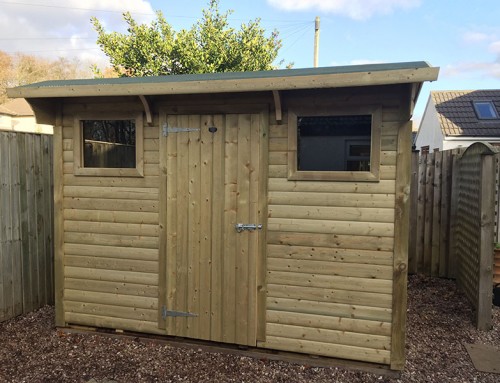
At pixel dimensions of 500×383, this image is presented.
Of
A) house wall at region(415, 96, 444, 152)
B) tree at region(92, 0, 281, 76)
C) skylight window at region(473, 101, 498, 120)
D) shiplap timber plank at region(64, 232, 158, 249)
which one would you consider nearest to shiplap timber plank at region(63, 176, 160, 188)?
shiplap timber plank at region(64, 232, 158, 249)

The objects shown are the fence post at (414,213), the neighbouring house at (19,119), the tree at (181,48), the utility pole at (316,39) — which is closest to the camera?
the fence post at (414,213)

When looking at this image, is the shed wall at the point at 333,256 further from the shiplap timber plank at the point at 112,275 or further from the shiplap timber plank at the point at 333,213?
the shiplap timber plank at the point at 112,275

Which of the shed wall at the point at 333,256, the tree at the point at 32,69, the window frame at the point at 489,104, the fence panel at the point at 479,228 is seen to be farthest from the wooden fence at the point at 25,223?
the tree at the point at 32,69

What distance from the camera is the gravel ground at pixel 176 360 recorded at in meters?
3.01

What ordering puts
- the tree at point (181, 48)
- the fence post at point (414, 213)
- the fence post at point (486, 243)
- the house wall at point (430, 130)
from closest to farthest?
1. the fence post at point (486, 243)
2. the fence post at point (414, 213)
3. the tree at point (181, 48)
4. the house wall at point (430, 130)

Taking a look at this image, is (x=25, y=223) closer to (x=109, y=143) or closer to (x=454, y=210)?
(x=109, y=143)

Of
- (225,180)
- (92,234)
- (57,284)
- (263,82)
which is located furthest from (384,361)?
(57,284)

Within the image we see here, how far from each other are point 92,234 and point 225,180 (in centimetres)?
150

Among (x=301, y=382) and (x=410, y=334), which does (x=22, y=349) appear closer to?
(x=301, y=382)

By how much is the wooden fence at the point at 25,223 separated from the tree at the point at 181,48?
7.86 meters

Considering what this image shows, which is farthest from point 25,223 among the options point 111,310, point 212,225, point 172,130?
point 212,225

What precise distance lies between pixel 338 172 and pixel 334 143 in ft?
0.81

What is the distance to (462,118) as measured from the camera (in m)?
14.5

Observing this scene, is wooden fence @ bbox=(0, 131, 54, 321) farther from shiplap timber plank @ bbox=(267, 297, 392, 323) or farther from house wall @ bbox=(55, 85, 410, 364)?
shiplap timber plank @ bbox=(267, 297, 392, 323)
